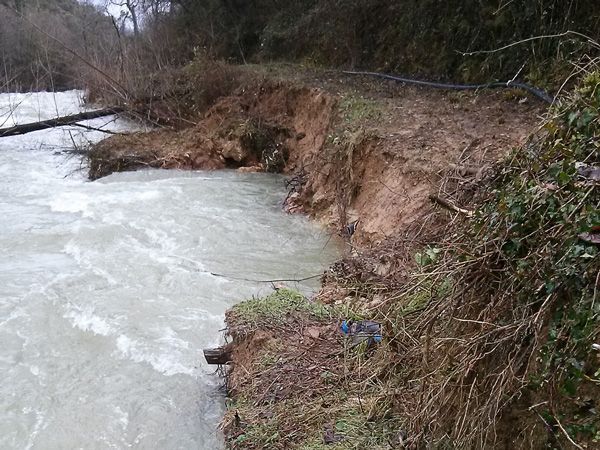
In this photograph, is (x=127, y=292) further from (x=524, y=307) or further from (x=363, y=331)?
(x=524, y=307)

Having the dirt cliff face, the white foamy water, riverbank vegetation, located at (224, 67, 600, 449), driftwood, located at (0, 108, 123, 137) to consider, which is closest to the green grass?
the dirt cliff face

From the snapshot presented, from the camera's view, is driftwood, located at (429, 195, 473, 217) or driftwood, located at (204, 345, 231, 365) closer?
driftwood, located at (429, 195, 473, 217)

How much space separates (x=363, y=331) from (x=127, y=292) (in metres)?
3.45

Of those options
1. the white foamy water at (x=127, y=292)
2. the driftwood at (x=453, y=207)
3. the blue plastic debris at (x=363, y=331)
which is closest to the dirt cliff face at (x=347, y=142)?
the white foamy water at (x=127, y=292)

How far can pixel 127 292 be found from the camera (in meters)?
6.46

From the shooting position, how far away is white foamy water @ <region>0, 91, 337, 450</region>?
14.6 ft

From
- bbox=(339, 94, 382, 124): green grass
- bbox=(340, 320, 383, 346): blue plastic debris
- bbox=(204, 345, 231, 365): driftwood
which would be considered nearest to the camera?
bbox=(340, 320, 383, 346): blue plastic debris

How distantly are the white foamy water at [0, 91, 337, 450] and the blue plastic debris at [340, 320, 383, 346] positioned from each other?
4.14 feet

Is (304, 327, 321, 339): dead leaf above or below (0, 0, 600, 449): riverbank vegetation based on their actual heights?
below

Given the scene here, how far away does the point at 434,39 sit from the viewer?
12.3 meters

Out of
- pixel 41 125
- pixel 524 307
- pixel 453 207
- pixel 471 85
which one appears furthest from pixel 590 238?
pixel 41 125

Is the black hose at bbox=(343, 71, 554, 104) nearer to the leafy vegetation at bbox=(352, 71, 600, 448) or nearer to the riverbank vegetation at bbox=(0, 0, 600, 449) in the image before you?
the riverbank vegetation at bbox=(0, 0, 600, 449)

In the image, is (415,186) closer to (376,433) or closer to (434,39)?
(376,433)

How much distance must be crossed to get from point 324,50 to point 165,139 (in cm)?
595
